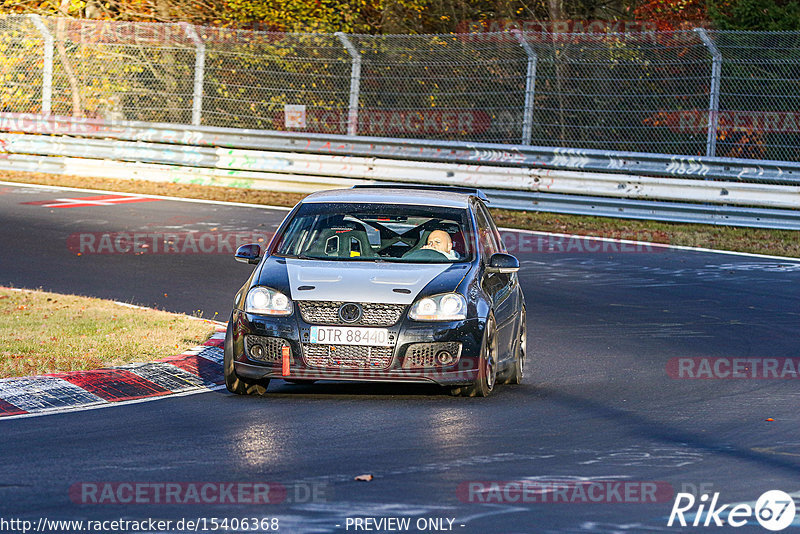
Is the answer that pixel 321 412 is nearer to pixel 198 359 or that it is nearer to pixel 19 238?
pixel 198 359

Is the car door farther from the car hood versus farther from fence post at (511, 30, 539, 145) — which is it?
fence post at (511, 30, 539, 145)

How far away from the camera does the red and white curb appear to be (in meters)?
8.49

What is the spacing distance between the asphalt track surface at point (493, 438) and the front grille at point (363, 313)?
54 cm

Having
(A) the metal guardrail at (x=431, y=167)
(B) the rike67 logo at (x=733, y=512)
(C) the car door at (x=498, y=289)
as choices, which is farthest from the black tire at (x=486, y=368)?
(A) the metal guardrail at (x=431, y=167)

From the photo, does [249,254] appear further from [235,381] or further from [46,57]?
[46,57]

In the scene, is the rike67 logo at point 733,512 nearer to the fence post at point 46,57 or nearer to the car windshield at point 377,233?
the car windshield at point 377,233

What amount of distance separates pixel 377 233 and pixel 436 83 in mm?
12736

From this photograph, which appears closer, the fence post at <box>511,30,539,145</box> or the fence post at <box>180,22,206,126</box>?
the fence post at <box>511,30,539,145</box>

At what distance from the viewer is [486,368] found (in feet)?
29.3

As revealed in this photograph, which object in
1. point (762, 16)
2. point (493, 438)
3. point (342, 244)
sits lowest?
point (493, 438)

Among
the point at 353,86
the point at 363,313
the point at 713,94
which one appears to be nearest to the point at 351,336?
the point at 363,313

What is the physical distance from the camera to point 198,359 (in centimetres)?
1007

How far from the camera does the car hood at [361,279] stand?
869 cm

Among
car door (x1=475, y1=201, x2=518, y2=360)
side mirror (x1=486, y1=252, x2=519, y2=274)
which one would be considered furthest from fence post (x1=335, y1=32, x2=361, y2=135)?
side mirror (x1=486, y1=252, x2=519, y2=274)
